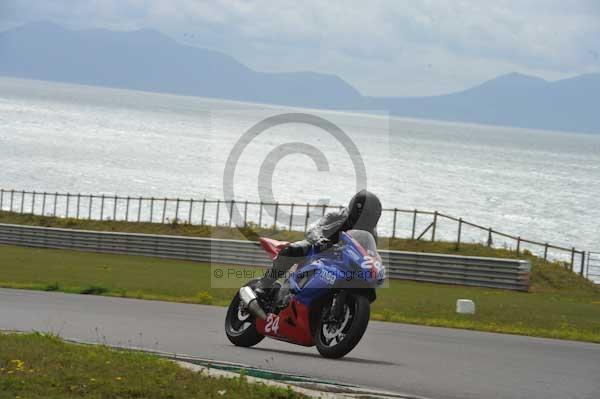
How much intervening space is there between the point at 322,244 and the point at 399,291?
17.2 m

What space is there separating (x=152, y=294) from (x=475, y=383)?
1313 centimetres

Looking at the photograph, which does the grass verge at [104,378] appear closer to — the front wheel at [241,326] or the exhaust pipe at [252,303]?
the exhaust pipe at [252,303]

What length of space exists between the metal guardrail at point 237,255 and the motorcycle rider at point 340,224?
65.0 feet

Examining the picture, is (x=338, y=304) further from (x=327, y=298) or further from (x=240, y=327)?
(x=240, y=327)

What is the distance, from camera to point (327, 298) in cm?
1039

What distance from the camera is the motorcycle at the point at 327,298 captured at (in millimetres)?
10023

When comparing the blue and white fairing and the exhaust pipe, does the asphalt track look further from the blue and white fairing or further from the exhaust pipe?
the blue and white fairing

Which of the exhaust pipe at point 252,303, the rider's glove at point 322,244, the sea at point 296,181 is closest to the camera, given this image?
the rider's glove at point 322,244

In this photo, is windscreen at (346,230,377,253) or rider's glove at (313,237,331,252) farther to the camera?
rider's glove at (313,237,331,252)

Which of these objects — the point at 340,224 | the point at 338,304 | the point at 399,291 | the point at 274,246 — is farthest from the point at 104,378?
the point at 399,291

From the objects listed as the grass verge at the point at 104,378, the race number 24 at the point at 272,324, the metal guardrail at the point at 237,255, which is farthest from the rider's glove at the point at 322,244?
the metal guardrail at the point at 237,255

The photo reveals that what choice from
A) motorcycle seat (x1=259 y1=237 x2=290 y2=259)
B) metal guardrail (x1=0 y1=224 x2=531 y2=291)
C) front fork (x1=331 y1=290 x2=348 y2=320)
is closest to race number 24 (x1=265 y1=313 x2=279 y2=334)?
motorcycle seat (x1=259 y1=237 x2=290 y2=259)

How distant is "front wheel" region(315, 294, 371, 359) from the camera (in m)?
9.92

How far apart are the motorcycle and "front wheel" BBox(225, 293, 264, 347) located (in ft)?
1.04
